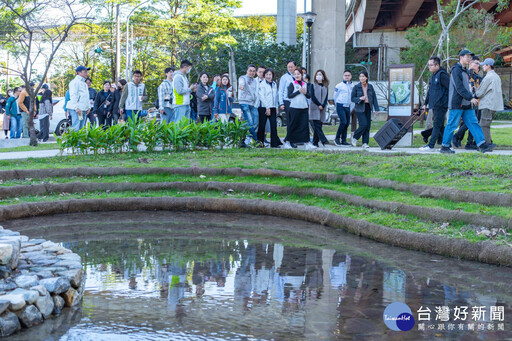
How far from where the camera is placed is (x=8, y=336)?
4184 mm

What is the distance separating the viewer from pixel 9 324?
4.19m

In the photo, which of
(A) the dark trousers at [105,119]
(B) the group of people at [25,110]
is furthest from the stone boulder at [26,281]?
(B) the group of people at [25,110]

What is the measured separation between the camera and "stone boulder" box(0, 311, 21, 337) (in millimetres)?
4156

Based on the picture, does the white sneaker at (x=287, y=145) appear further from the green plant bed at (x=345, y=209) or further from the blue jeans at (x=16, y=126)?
the blue jeans at (x=16, y=126)

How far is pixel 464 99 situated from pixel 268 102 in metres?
4.39

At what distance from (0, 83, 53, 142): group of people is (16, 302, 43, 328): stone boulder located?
15.0 meters

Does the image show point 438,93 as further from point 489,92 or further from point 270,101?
point 270,101

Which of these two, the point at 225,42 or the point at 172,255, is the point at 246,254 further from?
the point at 225,42

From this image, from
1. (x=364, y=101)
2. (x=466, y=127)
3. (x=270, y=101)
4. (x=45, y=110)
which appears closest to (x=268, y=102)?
(x=270, y=101)

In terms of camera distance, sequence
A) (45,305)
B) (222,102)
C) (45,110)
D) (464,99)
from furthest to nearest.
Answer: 1. (45,110)
2. (222,102)
3. (464,99)
4. (45,305)

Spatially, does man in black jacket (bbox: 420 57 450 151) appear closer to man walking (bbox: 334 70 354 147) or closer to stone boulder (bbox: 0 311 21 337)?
man walking (bbox: 334 70 354 147)

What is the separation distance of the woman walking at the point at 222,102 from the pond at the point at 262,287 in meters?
6.65

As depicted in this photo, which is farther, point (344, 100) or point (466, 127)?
point (344, 100)

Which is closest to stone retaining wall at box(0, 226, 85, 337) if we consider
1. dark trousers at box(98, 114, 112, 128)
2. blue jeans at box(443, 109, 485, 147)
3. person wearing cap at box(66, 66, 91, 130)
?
blue jeans at box(443, 109, 485, 147)
